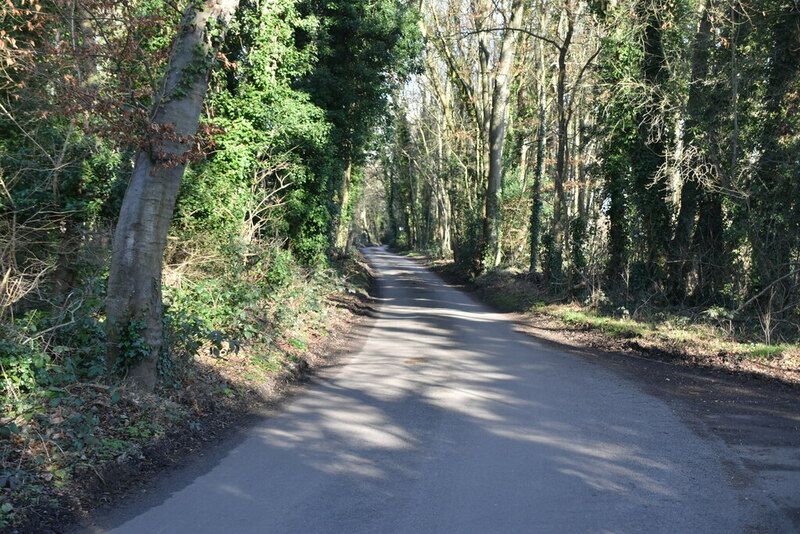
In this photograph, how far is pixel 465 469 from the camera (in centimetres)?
611

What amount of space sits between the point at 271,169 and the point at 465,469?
500 inches

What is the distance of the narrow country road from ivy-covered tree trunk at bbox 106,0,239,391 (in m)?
1.88

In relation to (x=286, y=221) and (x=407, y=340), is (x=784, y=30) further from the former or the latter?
(x=286, y=221)

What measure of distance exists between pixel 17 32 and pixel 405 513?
11985 millimetres

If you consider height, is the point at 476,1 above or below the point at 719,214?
above

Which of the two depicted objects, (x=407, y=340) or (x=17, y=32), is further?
(x=407, y=340)

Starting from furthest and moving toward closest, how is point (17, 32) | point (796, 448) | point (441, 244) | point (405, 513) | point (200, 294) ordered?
point (441, 244) → point (17, 32) → point (200, 294) → point (796, 448) → point (405, 513)

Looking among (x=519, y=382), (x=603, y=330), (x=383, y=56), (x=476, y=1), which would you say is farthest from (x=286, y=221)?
(x=476, y=1)

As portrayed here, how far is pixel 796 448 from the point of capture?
264 inches

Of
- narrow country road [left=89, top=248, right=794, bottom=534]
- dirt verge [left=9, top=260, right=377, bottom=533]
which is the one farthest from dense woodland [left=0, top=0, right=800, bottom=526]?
narrow country road [left=89, top=248, right=794, bottom=534]

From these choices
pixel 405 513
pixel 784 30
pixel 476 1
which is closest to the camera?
pixel 405 513

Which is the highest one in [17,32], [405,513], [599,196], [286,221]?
[17,32]

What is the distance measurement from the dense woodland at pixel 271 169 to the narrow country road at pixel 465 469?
5.17 ft

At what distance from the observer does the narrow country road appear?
4.97 metres
